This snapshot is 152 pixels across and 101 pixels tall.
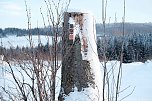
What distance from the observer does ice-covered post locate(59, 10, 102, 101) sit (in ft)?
19.7

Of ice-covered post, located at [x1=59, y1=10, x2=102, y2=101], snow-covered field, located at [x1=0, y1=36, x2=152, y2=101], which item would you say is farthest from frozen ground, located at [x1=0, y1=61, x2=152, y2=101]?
ice-covered post, located at [x1=59, y1=10, x2=102, y2=101]

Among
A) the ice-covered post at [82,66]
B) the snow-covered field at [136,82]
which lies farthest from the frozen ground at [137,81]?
the ice-covered post at [82,66]

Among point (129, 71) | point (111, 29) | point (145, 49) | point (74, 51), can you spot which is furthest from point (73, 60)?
point (145, 49)

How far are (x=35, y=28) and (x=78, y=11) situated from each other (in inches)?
91.7

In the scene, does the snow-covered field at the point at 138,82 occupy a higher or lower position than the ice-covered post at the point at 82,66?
lower

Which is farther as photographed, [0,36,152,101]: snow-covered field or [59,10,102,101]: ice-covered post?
[0,36,152,101]: snow-covered field

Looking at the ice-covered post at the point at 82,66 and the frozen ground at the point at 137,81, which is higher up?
the ice-covered post at the point at 82,66

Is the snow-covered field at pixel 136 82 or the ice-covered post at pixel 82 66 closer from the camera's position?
the ice-covered post at pixel 82 66

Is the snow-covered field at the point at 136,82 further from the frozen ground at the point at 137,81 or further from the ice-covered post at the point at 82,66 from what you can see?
the ice-covered post at the point at 82,66

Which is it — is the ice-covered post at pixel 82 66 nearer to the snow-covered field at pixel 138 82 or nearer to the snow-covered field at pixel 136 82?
the snow-covered field at pixel 136 82

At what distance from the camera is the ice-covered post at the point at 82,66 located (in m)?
6.01

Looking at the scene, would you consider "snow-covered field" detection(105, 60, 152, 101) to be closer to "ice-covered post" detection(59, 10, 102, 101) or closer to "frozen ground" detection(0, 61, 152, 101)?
"frozen ground" detection(0, 61, 152, 101)

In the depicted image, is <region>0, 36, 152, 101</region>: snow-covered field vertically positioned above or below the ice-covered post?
below

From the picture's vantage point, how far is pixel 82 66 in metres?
6.02
